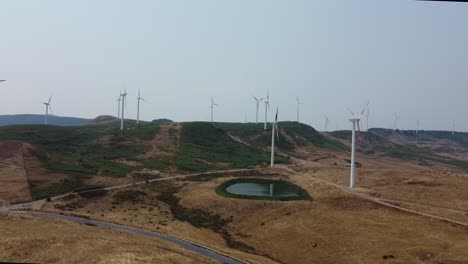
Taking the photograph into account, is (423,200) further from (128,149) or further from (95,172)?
(128,149)

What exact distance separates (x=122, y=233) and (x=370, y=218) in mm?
42471

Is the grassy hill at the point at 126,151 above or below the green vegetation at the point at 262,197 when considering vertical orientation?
above

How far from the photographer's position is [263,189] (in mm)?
103688

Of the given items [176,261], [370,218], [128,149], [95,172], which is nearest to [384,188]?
[370,218]

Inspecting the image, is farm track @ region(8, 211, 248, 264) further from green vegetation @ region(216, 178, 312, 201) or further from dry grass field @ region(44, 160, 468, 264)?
green vegetation @ region(216, 178, 312, 201)

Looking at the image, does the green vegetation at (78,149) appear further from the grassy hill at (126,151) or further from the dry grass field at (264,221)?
the dry grass field at (264,221)

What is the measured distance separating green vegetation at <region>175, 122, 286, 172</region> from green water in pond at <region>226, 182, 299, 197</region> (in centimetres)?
2564

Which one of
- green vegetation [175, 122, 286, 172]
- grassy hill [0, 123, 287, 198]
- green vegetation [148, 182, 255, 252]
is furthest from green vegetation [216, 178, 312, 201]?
grassy hill [0, 123, 287, 198]

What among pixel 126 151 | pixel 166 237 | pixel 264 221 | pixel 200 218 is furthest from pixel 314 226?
pixel 126 151

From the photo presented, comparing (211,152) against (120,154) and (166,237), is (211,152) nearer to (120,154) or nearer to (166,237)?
(120,154)

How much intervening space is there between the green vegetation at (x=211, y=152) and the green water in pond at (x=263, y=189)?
1009 inches

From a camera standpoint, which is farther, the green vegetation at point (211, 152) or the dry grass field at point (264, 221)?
the green vegetation at point (211, 152)

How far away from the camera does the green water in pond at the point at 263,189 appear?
9607 cm

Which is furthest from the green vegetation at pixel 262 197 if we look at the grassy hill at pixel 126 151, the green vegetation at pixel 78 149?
the green vegetation at pixel 78 149
